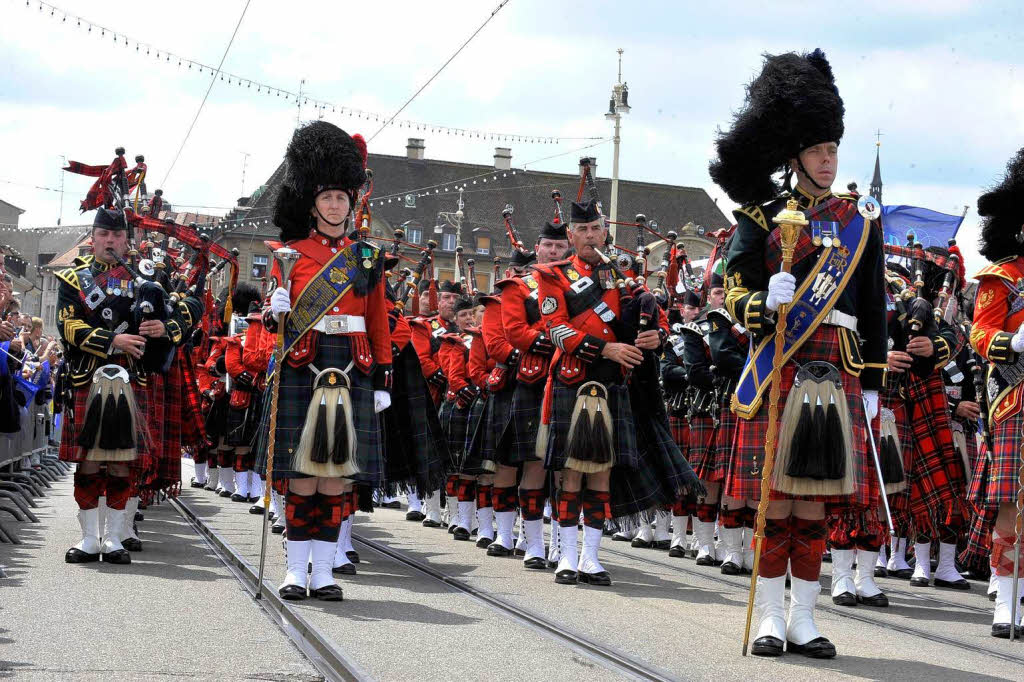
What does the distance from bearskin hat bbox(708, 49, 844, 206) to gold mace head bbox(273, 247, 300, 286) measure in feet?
6.60

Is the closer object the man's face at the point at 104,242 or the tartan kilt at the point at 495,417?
the man's face at the point at 104,242

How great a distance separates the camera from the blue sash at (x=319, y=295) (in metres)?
7.11

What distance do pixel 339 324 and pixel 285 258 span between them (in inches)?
21.4

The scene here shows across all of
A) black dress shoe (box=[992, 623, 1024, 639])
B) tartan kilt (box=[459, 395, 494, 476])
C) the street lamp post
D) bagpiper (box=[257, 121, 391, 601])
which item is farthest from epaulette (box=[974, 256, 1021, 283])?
the street lamp post

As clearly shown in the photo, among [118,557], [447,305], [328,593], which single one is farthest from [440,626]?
[447,305]

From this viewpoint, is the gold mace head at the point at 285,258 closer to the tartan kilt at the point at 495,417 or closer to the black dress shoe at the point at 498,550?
the tartan kilt at the point at 495,417

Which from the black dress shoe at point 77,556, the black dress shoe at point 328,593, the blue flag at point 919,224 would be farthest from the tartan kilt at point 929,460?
the black dress shoe at point 77,556

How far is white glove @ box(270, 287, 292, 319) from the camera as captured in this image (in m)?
6.87

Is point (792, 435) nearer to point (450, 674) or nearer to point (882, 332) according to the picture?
point (882, 332)

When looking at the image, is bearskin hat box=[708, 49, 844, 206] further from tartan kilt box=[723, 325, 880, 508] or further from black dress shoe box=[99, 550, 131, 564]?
black dress shoe box=[99, 550, 131, 564]

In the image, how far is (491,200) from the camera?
64938 mm

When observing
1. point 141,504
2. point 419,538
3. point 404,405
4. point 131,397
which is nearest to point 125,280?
point 131,397

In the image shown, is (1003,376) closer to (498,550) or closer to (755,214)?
(755,214)

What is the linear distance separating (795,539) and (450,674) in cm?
164
